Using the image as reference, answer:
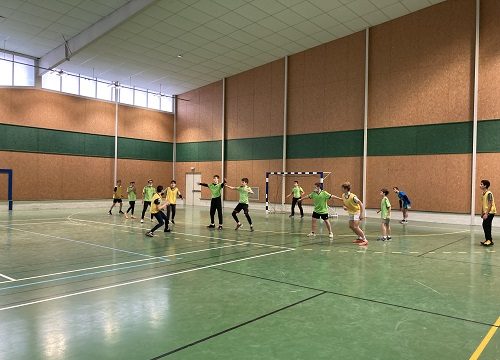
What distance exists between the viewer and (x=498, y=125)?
18.8 meters

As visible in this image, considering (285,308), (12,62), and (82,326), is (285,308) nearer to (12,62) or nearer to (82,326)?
(82,326)

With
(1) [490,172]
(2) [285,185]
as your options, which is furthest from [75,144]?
(1) [490,172]

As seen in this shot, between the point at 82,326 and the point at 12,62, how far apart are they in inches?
1056

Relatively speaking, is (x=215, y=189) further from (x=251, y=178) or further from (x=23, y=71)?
(x=23, y=71)

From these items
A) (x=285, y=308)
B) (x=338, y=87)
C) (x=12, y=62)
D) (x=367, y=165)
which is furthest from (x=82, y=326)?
(x=12, y=62)

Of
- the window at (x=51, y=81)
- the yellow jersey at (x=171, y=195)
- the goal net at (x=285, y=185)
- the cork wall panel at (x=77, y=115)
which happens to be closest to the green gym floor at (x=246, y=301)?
the yellow jersey at (x=171, y=195)

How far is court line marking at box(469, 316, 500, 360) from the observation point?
4.14m

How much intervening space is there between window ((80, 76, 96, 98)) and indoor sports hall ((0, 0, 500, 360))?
23 cm

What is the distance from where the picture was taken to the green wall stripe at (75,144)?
2623 centimetres

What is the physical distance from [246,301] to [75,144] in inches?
1075

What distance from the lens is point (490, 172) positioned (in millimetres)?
19031

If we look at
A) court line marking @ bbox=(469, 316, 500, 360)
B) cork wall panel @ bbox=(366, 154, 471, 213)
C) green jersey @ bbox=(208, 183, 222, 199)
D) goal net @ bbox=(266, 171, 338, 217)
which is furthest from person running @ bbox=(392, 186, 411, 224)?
court line marking @ bbox=(469, 316, 500, 360)

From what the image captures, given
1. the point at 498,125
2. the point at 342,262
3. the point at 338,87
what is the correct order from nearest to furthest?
1. the point at 342,262
2. the point at 498,125
3. the point at 338,87

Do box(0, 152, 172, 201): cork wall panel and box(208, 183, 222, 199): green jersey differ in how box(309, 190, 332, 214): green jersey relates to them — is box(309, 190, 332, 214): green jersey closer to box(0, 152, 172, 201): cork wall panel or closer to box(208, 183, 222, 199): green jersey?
box(208, 183, 222, 199): green jersey
